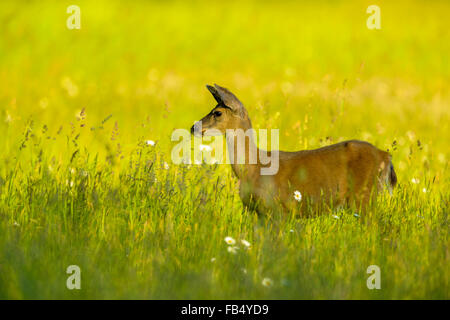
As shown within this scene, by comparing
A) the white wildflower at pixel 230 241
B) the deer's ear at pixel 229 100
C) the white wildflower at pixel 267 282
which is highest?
the deer's ear at pixel 229 100

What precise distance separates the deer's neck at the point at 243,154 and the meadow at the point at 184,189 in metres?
0.24

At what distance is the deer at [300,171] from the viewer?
19.6 feet

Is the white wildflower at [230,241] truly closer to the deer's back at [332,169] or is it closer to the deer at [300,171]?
the deer at [300,171]

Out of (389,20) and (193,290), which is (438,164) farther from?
(389,20)

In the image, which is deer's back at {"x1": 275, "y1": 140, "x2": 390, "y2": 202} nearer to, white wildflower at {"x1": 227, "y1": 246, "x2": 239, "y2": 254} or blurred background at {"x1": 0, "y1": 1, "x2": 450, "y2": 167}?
blurred background at {"x1": 0, "y1": 1, "x2": 450, "y2": 167}

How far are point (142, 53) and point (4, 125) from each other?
8.39 m

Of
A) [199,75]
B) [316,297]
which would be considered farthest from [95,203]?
[199,75]

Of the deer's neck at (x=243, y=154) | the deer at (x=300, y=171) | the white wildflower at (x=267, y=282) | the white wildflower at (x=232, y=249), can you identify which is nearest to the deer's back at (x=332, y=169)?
the deer at (x=300, y=171)

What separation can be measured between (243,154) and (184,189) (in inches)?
31.9

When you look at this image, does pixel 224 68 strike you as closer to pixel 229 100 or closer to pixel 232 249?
pixel 229 100

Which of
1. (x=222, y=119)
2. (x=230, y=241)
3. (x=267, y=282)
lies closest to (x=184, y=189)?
(x=230, y=241)

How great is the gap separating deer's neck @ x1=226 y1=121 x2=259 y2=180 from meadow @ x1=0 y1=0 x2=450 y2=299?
24 centimetres

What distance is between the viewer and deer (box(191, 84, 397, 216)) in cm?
597

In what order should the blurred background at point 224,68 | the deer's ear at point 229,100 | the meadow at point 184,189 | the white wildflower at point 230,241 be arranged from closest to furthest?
the meadow at point 184,189
the white wildflower at point 230,241
the deer's ear at point 229,100
the blurred background at point 224,68
